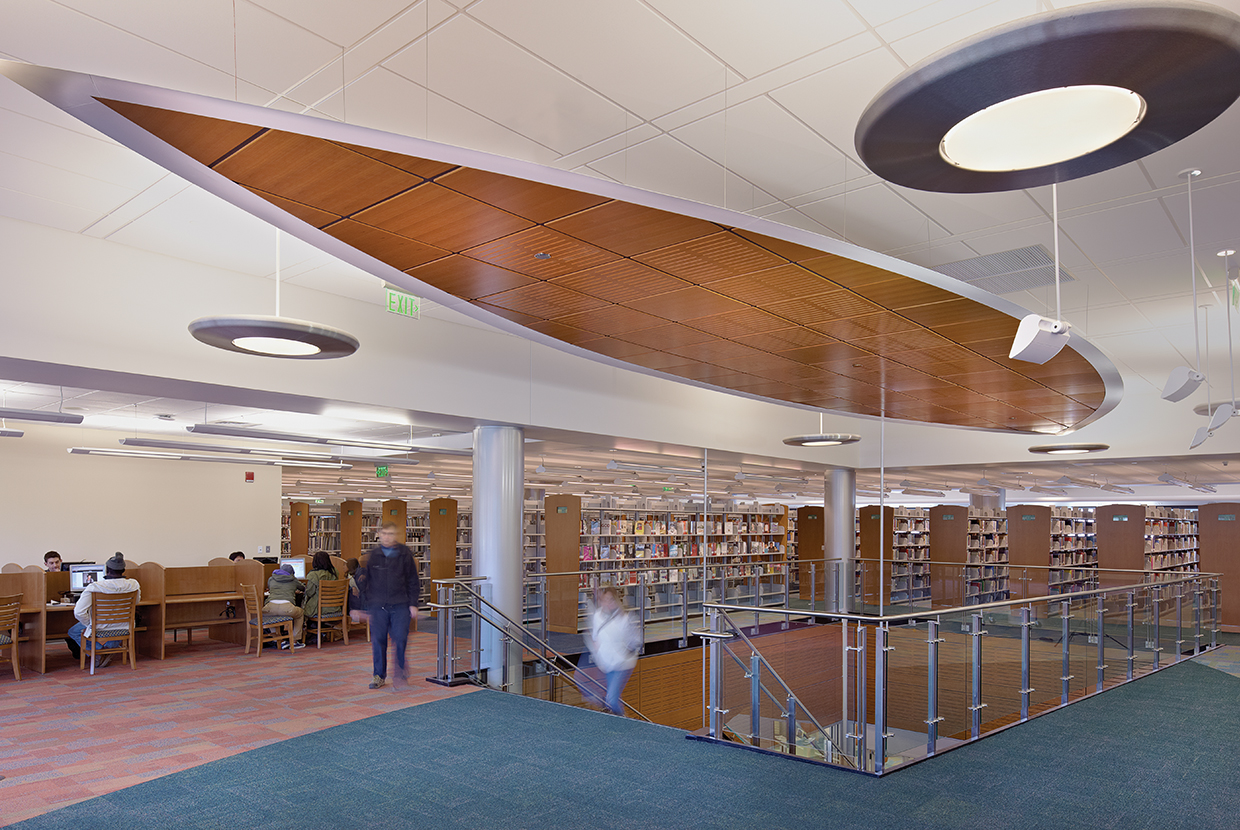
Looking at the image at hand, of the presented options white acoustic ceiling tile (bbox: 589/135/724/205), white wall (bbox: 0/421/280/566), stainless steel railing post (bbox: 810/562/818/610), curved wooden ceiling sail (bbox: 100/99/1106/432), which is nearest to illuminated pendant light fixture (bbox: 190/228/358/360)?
curved wooden ceiling sail (bbox: 100/99/1106/432)

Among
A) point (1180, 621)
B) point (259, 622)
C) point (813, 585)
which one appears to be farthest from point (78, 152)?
point (1180, 621)

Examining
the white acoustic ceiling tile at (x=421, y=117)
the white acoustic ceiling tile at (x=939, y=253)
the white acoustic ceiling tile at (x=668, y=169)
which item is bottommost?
the white acoustic ceiling tile at (x=939, y=253)

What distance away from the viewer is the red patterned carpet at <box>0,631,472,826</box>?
17.9 ft

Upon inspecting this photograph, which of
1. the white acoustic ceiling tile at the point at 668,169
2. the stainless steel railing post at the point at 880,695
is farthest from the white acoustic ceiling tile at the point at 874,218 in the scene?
the stainless steel railing post at the point at 880,695

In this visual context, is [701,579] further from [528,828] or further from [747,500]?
[747,500]

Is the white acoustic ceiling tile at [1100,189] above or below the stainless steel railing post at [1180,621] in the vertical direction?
above

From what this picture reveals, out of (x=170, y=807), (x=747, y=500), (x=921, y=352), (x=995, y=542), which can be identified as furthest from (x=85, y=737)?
(x=747, y=500)

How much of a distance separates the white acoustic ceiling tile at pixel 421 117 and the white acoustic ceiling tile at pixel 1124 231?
3.87 metres

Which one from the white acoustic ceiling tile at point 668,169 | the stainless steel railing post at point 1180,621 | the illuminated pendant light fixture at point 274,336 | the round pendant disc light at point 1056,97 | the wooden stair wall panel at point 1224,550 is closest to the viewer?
the round pendant disc light at point 1056,97

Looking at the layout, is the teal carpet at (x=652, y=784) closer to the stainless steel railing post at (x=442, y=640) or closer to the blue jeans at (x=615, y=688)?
the stainless steel railing post at (x=442, y=640)

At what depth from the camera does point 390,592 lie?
303 inches

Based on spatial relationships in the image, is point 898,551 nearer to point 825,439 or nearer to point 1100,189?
point 825,439

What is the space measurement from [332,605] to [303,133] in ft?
29.3

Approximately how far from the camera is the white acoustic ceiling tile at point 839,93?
3.92 meters
